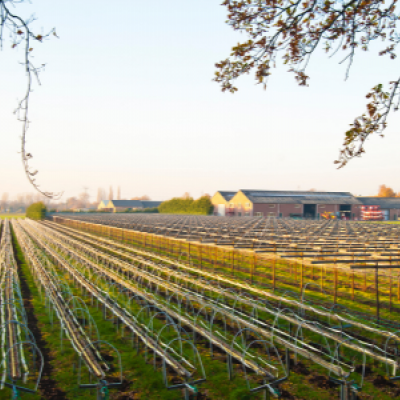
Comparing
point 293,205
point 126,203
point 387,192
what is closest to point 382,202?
point 293,205

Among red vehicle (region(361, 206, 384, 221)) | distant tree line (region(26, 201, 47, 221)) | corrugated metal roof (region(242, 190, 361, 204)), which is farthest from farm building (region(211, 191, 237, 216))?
distant tree line (region(26, 201, 47, 221))

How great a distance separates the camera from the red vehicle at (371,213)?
71.1m

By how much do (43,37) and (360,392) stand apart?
772 cm

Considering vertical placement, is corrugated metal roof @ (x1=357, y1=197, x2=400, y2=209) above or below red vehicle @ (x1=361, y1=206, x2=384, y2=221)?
above

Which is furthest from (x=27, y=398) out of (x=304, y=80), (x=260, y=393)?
(x=304, y=80)

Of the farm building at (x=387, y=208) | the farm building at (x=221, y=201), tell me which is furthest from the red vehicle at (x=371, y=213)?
the farm building at (x=221, y=201)

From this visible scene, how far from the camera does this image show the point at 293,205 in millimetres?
74875

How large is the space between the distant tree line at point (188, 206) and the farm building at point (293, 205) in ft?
18.8

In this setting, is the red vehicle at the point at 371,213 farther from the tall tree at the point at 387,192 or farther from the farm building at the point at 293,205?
the tall tree at the point at 387,192

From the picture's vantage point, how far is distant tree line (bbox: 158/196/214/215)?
83.6m

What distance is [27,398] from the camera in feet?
23.5

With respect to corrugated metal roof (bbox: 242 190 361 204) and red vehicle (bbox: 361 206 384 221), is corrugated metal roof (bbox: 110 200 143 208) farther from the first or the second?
red vehicle (bbox: 361 206 384 221)

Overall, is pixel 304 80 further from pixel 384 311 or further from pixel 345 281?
pixel 345 281

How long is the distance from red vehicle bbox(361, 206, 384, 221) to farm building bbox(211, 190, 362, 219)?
213 centimetres
